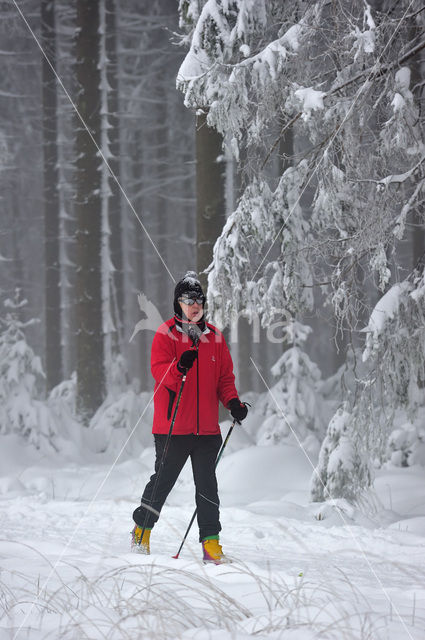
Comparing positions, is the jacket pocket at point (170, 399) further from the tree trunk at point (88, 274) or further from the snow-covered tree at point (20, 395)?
the tree trunk at point (88, 274)

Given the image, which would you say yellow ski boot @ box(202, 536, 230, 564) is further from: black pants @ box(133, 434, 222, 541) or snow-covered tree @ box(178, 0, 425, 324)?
snow-covered tree @ box(178, 0, 425, 324)

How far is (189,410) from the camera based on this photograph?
4.85m

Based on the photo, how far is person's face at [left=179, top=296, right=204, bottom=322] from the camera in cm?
493

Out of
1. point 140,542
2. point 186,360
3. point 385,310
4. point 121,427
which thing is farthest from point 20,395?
point 186,360

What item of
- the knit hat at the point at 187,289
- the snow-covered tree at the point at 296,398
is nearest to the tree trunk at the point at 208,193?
the snow-covered tree at the point at 296,398

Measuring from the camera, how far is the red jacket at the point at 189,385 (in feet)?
15.8

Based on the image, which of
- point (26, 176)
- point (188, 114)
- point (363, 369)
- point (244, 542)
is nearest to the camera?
point (244, 542)

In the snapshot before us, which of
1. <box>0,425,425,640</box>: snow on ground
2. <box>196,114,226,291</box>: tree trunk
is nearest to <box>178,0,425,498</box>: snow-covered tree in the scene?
<box>0,425,425,640</box>: snow on ground

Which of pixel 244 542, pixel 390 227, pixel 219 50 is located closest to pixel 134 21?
pixel 219 50

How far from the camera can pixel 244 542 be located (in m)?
5.58

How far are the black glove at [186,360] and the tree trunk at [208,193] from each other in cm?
494

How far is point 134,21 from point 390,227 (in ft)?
53.0

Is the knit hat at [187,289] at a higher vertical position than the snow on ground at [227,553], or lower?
higher

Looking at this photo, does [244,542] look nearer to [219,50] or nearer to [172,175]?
[219,50]
